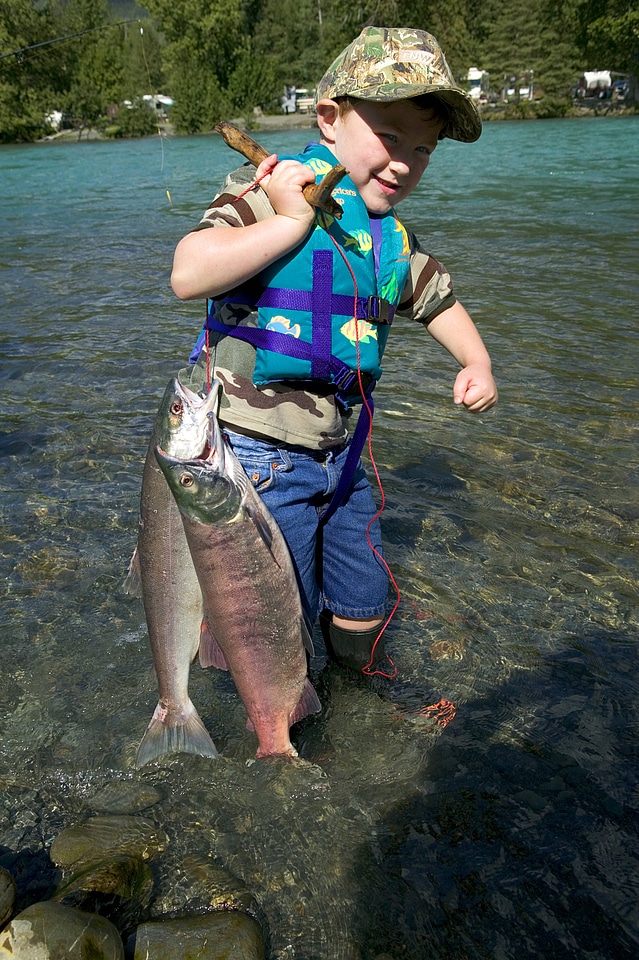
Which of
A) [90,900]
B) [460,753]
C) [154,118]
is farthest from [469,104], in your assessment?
[154,118]

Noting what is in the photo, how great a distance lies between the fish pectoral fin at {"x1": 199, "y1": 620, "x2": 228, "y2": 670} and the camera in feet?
9.18

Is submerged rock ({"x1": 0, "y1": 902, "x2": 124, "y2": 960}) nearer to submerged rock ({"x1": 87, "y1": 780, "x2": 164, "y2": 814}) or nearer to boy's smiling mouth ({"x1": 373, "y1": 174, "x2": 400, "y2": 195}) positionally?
submerged rock ({"x1": 87, "y1": 780, "x2": 164, "y2": 814})

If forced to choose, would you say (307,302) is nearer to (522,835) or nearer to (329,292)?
(329,292)

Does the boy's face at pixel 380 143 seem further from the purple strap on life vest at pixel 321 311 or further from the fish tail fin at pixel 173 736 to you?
the fish tail fin at pixel 173 736

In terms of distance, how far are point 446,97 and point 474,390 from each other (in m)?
1.09

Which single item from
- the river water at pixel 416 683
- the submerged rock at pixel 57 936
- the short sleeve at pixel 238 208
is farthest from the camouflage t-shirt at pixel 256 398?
the submerged rock at pixel 57 936

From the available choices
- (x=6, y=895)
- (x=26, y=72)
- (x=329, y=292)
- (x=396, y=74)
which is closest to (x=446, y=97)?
(x=396, y=74)

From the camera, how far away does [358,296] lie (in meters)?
2.89

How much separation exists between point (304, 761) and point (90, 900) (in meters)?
1.04

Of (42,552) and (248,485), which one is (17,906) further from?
(42,552)

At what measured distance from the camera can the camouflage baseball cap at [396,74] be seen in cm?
271

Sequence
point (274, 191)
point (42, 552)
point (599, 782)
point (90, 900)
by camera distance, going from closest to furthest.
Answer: point (274, 191) < point (90, 900) < point (599, 782) < point (42, 552)

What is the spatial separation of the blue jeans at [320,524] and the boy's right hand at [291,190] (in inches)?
32.2

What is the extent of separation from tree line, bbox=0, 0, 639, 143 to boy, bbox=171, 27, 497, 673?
69.9 metres
